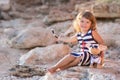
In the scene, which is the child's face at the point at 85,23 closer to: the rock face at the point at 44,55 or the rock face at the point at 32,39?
the rock face at the point at 44,55

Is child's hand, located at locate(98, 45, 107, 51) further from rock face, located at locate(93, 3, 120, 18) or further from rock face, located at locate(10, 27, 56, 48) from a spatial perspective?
rock face, located at locate(93, 3, 120, 18)

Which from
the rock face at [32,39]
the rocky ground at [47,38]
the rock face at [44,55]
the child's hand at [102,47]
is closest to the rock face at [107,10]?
the rocky ground at [47,38]

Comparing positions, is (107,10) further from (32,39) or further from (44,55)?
(44,55)

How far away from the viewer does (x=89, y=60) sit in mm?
4348

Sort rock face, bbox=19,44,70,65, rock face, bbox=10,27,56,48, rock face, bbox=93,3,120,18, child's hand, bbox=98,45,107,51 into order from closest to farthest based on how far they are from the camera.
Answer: child's hand, bbox=98,45,107,51 → rock face, bbox=19,44,70,65 → rock face, bbox=10,27,56,48 → rock face, bbox=93,3,120,18

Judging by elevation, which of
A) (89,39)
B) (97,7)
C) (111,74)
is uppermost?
(97,7)

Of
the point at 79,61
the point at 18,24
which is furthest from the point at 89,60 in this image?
the point at 18,24

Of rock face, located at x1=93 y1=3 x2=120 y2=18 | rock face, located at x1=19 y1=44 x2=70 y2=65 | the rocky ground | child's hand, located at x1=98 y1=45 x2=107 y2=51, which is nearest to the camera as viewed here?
child's hand, located at x1=98 y1=45 x2=107 y2=51

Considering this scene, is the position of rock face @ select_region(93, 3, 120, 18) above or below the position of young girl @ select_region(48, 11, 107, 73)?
above

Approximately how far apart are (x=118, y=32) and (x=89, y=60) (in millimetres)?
2713

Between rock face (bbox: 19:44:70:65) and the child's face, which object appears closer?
the child's face

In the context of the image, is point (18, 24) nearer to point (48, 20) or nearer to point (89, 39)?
point (48, 20)

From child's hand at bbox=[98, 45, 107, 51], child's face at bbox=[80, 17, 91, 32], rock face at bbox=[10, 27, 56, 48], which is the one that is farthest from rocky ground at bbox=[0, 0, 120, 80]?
child's face at bbox=[80, 17, 91, 32]

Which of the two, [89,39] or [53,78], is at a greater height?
[89,39]
